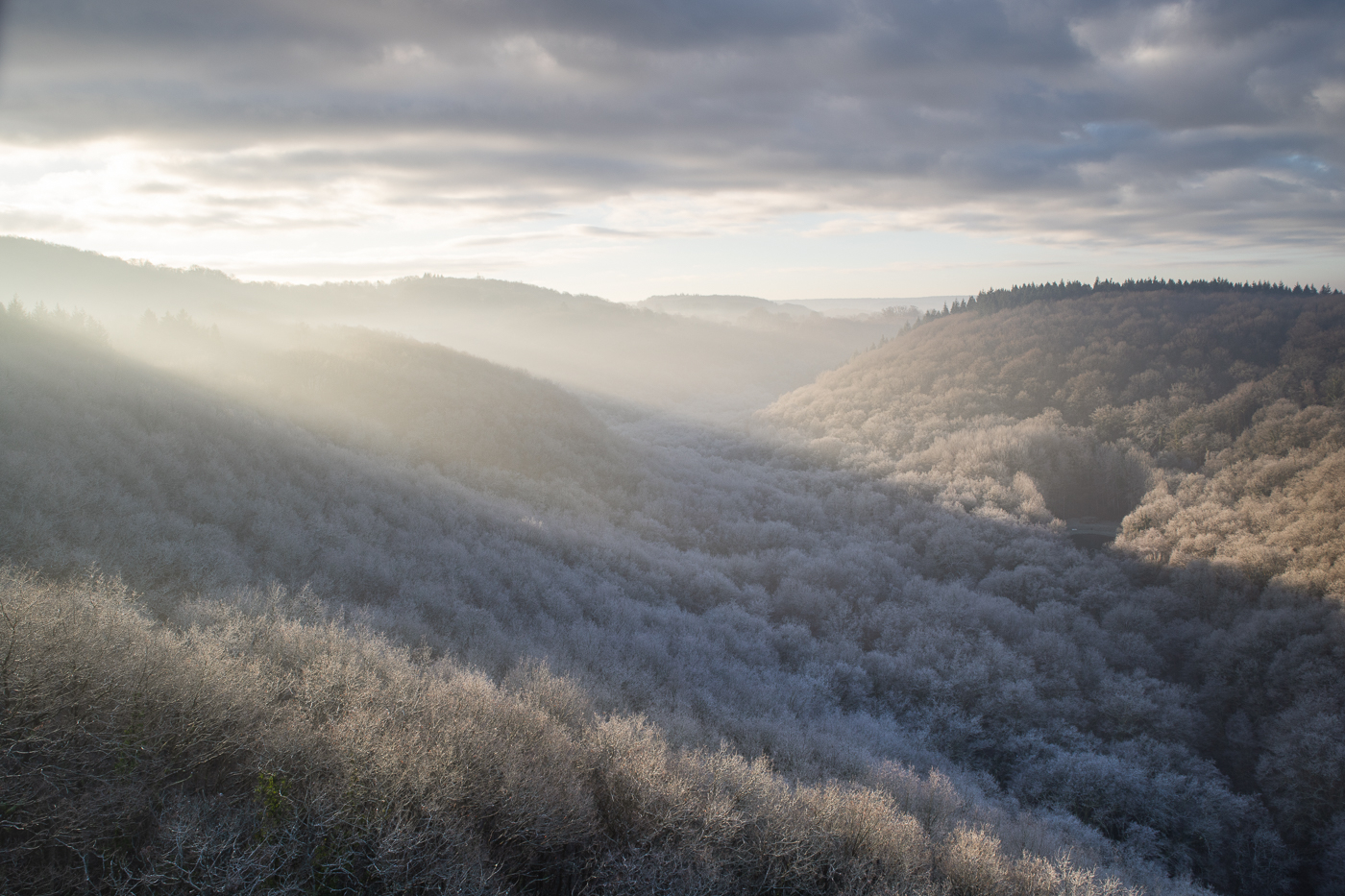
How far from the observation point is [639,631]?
1221cm

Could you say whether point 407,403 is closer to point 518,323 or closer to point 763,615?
point 763,615

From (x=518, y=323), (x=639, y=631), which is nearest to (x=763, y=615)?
(x=639, y=631)

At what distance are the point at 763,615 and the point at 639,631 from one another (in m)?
4.34

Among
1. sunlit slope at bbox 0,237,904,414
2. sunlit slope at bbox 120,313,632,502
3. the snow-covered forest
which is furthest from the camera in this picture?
sunlit slope at bbox 0,237,904,414

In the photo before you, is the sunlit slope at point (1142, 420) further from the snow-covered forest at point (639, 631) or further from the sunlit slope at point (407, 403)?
the sunlit slope at point (407, 403)

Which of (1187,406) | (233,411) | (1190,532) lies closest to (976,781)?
(1190,532)

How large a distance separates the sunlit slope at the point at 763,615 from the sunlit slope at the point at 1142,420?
3.22 metres

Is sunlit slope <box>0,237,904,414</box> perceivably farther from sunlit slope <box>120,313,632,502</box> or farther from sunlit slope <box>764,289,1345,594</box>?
sunlit slope <box>764,289,1345,594</box>

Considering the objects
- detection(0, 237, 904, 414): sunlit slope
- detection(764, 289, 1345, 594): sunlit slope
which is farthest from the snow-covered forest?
detection(0, 237, 904, 414): sunlit slope

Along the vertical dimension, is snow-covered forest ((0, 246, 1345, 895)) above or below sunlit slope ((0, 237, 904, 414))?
below

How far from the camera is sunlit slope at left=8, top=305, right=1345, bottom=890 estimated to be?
29.2 ft

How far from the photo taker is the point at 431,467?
18984 millimetres

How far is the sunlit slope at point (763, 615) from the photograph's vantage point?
891cm

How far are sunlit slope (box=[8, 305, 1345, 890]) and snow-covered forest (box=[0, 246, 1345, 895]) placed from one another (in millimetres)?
90
